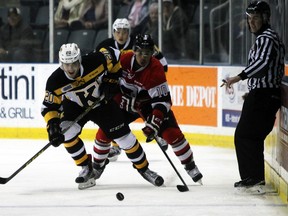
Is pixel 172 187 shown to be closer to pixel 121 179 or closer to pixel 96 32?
pixel 121 179

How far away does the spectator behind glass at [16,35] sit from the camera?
10891 mm

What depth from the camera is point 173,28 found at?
10438mm

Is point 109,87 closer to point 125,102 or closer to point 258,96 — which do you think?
point 125,102

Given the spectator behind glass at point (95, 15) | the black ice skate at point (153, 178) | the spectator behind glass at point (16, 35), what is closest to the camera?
the black ice skate at point (153, 178)

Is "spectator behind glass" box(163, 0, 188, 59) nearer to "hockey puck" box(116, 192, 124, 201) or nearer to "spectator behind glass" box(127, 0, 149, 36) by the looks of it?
"spectator behind glass" box(127, 0, 149, 36)

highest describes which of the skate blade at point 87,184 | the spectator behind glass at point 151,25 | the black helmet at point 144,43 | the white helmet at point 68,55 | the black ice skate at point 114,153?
the black helmet at point 144,43

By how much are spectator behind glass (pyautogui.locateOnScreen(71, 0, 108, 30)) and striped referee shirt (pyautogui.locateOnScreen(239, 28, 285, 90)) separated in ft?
14.9

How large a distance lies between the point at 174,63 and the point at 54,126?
3.73 m

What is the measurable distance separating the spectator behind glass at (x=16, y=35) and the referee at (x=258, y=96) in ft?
16.0

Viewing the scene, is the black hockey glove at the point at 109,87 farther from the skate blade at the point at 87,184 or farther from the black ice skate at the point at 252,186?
the black ice skate at the point at 252,186

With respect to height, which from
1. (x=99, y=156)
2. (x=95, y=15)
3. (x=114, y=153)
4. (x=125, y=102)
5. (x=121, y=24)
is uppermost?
(x=121, y=24)

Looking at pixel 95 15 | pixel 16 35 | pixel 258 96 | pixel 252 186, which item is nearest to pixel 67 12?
pixel 95 15

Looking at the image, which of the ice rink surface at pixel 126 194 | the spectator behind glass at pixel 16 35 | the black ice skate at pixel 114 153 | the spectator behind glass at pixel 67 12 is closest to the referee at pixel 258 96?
the ice rink surface at pixel 126 194

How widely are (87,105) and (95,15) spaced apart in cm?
410
